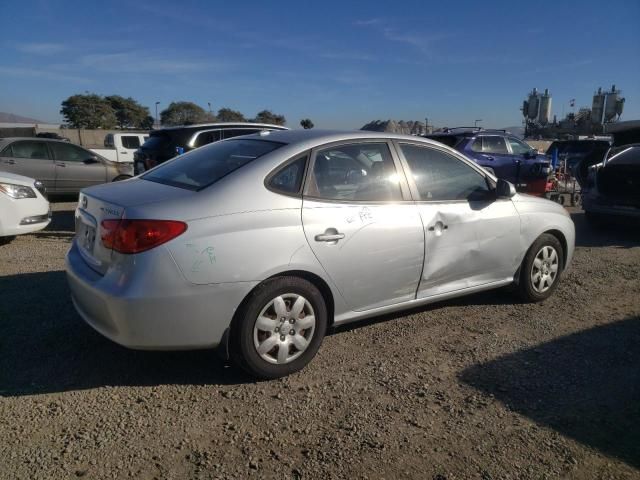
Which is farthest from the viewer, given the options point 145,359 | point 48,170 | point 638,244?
point 48,170

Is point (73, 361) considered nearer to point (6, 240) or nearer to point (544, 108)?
point (6, 240)

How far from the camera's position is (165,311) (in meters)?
2.85

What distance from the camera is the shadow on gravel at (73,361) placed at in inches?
126

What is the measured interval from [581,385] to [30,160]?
1070 cm

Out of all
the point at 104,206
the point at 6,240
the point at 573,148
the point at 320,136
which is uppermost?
the point at 320,136

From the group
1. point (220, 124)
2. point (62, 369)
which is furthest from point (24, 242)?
point (62, 369)

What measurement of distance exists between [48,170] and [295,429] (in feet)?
32.4

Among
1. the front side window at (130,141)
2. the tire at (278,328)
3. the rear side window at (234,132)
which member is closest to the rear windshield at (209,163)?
the tire at (278,328)

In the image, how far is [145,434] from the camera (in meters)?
2.69

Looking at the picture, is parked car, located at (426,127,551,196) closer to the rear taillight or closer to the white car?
the white car

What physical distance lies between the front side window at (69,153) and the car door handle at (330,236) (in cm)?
954

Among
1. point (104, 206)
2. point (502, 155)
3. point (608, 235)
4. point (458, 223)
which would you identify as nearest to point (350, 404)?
point (458, 223)

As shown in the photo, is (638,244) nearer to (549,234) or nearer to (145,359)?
(549,234)

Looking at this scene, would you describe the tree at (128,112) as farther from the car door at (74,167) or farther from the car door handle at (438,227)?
the car door handle at (438,227)
